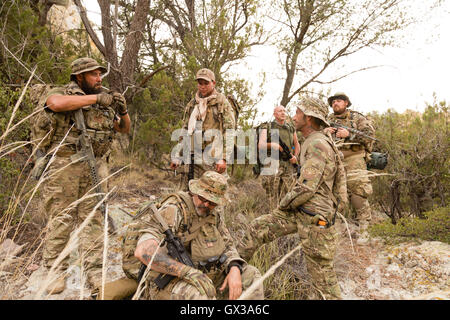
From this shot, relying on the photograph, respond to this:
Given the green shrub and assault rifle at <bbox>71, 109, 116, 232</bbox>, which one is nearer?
assault rifle at <bbox>71, 109, 116, 232</bbox>

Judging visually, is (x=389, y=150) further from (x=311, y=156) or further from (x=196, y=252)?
(x=196, y=252)

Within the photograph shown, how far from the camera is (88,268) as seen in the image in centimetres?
287

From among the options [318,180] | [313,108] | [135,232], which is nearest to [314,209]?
[318,180]

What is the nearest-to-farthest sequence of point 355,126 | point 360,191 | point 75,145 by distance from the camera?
→ point 75,145, point 360,191, point 355,126

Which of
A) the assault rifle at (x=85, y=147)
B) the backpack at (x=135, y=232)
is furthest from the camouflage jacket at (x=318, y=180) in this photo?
the assault rifle at (x=85, y=147)

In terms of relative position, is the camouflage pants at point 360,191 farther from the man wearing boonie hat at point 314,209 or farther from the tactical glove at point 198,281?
the tactical glove at point 198,281

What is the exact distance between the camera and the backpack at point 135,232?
2.17m

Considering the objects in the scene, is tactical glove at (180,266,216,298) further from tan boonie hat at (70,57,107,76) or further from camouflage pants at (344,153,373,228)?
camouflage pants at (344,153,373,228)

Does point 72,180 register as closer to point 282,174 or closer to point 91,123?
point 91,123

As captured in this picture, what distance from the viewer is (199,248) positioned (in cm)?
238

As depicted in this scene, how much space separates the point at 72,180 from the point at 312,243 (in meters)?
2.43

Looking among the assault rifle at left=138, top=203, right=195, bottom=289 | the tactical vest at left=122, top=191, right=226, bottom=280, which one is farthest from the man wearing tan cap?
the assault rifle at left=138, top=203, right=195, bottom=289

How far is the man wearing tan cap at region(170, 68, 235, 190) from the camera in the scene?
3.81m

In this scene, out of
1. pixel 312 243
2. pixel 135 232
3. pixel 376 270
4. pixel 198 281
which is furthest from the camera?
pixel 376 270
